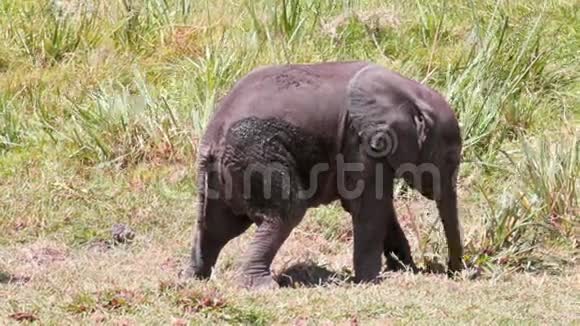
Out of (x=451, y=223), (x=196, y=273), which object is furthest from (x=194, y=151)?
(x=451, y=223)

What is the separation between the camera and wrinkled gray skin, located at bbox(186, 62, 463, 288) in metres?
8.03

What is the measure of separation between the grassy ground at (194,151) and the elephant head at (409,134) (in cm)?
57

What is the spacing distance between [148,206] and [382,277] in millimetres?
2741

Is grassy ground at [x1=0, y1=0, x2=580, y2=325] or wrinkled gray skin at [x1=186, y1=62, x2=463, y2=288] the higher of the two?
wrinkled gray skin at [x1=186, y1=62, x2=463, y2=288]

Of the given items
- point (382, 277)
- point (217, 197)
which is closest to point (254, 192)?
point (217, 197)

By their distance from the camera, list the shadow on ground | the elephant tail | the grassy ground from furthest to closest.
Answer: the shadow on ground, the elephant tail, the grassy ground

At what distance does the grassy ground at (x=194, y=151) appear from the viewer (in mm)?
7184

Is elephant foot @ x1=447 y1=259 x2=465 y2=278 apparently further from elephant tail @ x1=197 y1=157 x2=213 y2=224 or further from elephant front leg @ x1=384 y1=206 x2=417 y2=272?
elephant tail @ x1=197 y1=157 x2=213 y2=224

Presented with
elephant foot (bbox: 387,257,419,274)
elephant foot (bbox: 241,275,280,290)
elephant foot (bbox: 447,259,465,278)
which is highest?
elephant foot (bbox: 241,275,280,290)

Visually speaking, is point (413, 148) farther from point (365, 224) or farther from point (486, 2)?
point (486, 2)

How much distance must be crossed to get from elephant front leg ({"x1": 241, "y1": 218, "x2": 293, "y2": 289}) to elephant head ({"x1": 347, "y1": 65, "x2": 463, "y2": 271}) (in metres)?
0.66

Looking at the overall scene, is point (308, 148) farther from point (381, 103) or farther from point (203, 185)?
point (203, 185)

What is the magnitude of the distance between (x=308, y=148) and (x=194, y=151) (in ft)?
10.3
